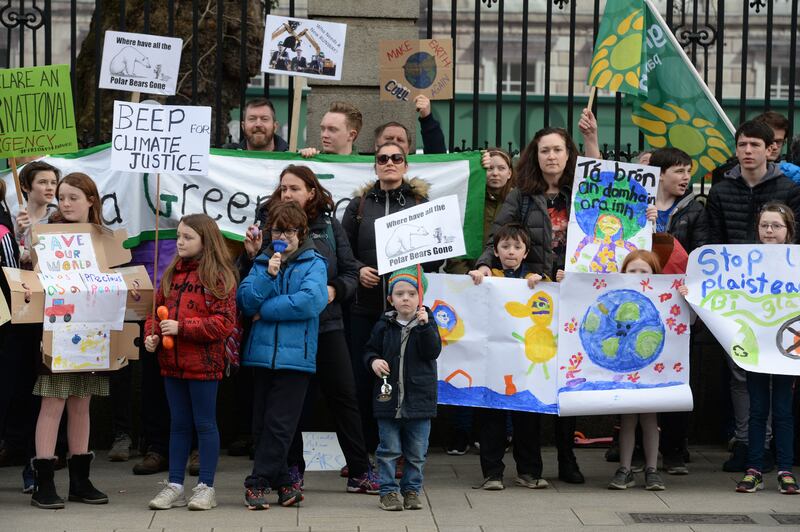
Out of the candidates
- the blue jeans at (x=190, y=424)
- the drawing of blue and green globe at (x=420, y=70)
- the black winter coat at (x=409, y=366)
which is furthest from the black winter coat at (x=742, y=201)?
the blue jeans at (x=190, y=424)

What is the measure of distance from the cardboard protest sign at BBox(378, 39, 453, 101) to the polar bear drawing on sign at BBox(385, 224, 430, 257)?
2002 millimetres

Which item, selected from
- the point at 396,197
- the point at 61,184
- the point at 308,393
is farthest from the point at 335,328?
the point at 61,184

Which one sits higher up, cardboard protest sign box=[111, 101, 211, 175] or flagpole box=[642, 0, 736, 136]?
flagpole box=[642, 0, 736, 136]

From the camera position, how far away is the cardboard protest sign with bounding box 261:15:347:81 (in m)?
8.79

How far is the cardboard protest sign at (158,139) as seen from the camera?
7.59 m

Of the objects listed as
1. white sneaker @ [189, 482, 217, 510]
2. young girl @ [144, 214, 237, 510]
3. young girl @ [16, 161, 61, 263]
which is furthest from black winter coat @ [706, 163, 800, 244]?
young girl @ [16, 161, 61, 263]

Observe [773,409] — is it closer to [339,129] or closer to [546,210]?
[546,210]

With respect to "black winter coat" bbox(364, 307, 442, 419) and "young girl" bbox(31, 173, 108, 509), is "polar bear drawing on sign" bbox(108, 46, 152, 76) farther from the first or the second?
"black winter coat" bbox(364, 307, 442, 419)

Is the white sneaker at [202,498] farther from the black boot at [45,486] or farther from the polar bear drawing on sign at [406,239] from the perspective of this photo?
the polar bear drawing on sign at [406,239]

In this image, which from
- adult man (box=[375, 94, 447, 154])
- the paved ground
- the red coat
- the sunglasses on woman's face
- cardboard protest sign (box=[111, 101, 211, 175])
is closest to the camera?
the paved ground

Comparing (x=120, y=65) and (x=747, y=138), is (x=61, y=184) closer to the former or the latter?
(x=120, y=65)

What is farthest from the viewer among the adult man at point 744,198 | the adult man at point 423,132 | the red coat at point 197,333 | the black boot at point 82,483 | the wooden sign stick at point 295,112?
the wooden sign stick at point 295,112

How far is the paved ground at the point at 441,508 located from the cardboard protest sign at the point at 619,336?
68cm

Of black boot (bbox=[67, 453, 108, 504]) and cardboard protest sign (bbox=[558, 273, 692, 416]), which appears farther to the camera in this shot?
cardboard protest sign (bbox=[558, 273, 692, 416])
